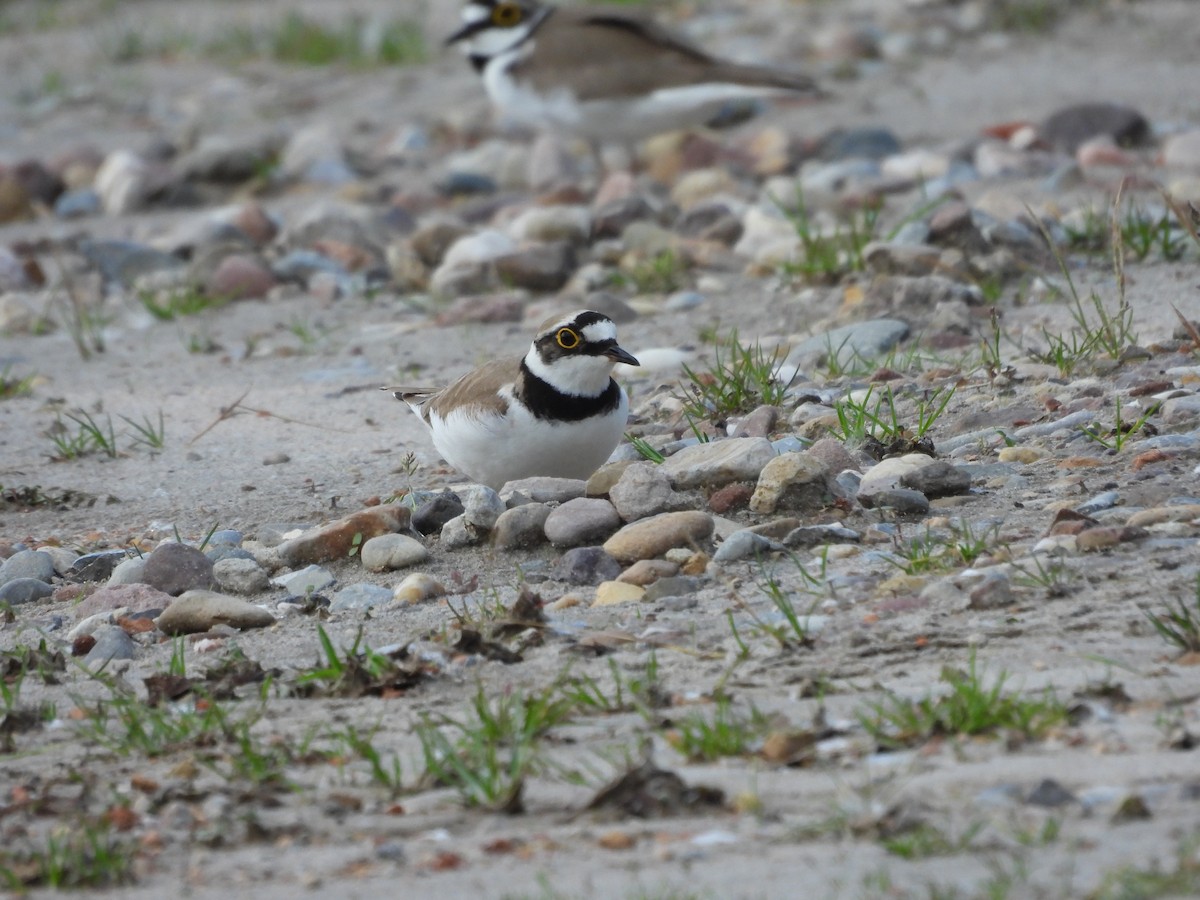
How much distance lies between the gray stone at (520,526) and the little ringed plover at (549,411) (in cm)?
29

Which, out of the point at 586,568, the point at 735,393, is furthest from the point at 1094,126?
the point at 586,568

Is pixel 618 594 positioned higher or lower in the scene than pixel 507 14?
lower

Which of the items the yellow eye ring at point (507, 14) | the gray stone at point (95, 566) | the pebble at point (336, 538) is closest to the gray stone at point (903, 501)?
the pebble at point (336, 538)

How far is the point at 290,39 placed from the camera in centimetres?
1412

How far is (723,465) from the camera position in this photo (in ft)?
14.9

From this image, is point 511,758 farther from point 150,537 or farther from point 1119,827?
point 150,537

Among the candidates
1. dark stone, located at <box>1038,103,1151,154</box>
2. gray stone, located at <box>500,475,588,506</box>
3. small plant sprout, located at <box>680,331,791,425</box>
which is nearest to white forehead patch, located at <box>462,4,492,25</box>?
dark stone, located at <box>1038,103,1151,154</box>

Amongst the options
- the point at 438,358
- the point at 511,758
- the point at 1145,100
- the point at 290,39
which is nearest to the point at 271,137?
the point at 290,39

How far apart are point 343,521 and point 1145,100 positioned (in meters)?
7.69

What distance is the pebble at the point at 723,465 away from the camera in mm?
4539

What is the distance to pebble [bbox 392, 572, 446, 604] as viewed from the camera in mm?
4176

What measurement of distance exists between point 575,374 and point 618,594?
86cm

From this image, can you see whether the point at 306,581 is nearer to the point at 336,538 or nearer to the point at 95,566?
the point at 336,538

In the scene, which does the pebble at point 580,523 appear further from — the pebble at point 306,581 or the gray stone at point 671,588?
the pebble at point 306,581
